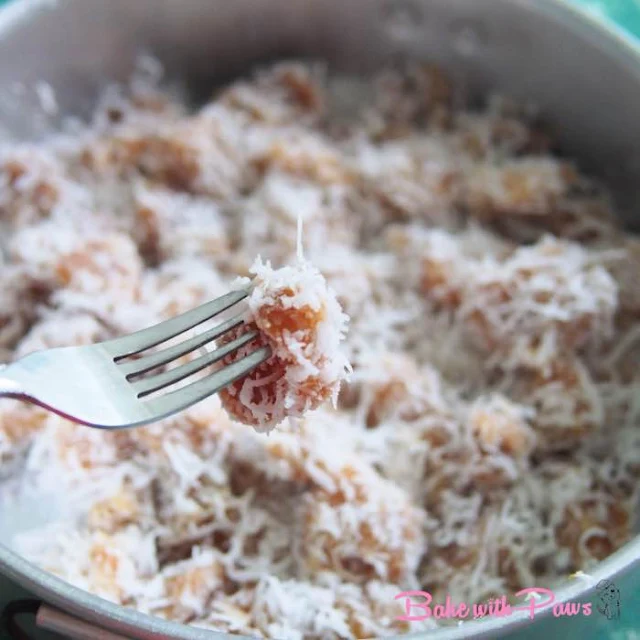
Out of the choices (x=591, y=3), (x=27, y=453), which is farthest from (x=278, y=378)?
(x=591, y=3)

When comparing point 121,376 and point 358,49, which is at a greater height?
point 358,49

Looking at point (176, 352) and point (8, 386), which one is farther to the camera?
point (176, 352)

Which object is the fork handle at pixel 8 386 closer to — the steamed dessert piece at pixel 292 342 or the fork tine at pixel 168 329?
the fork tine at pixel 168 329

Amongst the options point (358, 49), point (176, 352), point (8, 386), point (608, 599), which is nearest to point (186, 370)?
point (176, 352)

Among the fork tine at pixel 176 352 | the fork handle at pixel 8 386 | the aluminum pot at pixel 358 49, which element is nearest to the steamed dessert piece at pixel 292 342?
→ the fork tine at pixel 176 352

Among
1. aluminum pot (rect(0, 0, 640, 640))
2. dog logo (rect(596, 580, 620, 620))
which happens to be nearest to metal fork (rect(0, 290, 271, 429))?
dog logo (rect(596, 580, 620, 620))

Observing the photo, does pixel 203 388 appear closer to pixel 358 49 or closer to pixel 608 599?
pixel 608 599

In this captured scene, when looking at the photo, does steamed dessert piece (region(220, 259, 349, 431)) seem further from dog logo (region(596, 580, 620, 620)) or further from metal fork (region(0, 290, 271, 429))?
dog logo (region(596, 580, 620, 620))
